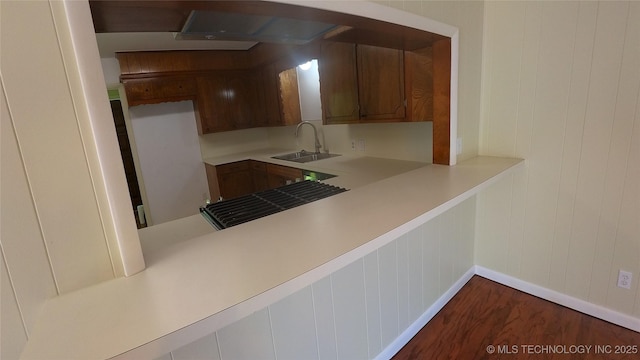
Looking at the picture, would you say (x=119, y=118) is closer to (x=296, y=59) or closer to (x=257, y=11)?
(x=296, y=59)

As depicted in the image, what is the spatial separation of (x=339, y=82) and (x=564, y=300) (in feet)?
7.54

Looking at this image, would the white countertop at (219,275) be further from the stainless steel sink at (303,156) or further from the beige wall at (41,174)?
the stainless steel sink at (303,156)

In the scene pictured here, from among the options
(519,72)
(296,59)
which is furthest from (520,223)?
(296,59)

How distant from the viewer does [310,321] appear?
1.37m

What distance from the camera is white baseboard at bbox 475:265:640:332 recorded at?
1803 mm

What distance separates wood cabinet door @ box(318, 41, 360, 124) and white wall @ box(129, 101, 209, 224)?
2.35 meters

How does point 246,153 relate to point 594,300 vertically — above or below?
above

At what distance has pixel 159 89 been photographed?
11.8 ft

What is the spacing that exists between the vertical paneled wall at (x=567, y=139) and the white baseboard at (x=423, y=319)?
36cm

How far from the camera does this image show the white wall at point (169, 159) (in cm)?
388

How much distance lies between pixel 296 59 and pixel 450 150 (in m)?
1.96

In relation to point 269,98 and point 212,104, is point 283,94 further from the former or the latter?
point 212,104

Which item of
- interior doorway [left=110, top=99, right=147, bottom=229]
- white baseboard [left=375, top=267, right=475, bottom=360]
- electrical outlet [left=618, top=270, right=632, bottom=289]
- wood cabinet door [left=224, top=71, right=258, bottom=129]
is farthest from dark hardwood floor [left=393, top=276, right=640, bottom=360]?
interior doorway [left=110, top=99, right=147, bottom=229]

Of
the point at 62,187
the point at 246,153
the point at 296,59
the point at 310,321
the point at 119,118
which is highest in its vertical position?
the point at 296,59
